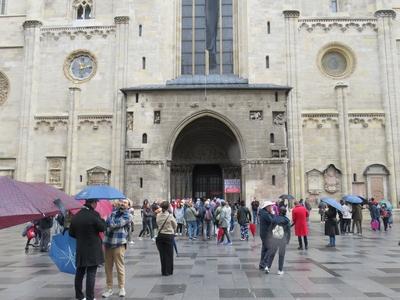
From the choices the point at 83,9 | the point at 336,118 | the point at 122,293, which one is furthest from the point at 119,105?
the point at 122,293

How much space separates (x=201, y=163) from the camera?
3150 cm

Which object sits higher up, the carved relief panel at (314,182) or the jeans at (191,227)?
the carved relief panel at (314,182)

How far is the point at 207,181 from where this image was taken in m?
Result: 32.4

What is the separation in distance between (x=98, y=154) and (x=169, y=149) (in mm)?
5117

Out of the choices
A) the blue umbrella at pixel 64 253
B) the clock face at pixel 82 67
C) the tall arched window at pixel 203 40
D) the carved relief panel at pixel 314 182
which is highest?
the tall arched window at pixel 203 40

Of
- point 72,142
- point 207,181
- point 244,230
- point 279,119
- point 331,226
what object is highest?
point 279,119

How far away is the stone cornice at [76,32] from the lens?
30.6m

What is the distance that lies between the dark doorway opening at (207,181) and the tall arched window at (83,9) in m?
13.7

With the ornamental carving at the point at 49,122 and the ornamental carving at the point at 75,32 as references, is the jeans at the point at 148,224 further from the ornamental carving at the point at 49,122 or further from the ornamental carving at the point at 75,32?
the ornamental carving at the point at 75,32

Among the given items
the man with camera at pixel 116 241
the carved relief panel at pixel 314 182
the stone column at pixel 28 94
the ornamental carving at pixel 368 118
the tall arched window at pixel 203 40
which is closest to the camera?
the man with camera at pixel 116 241

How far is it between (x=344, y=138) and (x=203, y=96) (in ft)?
31.7

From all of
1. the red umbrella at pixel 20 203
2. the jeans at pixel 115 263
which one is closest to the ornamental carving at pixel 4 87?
the jeans at pixel 115 263

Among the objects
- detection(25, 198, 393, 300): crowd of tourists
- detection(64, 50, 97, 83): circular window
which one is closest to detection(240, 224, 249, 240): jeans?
detection(25, 198, 393, 300): crowd of tourists

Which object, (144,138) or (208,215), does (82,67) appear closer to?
(144,138)
